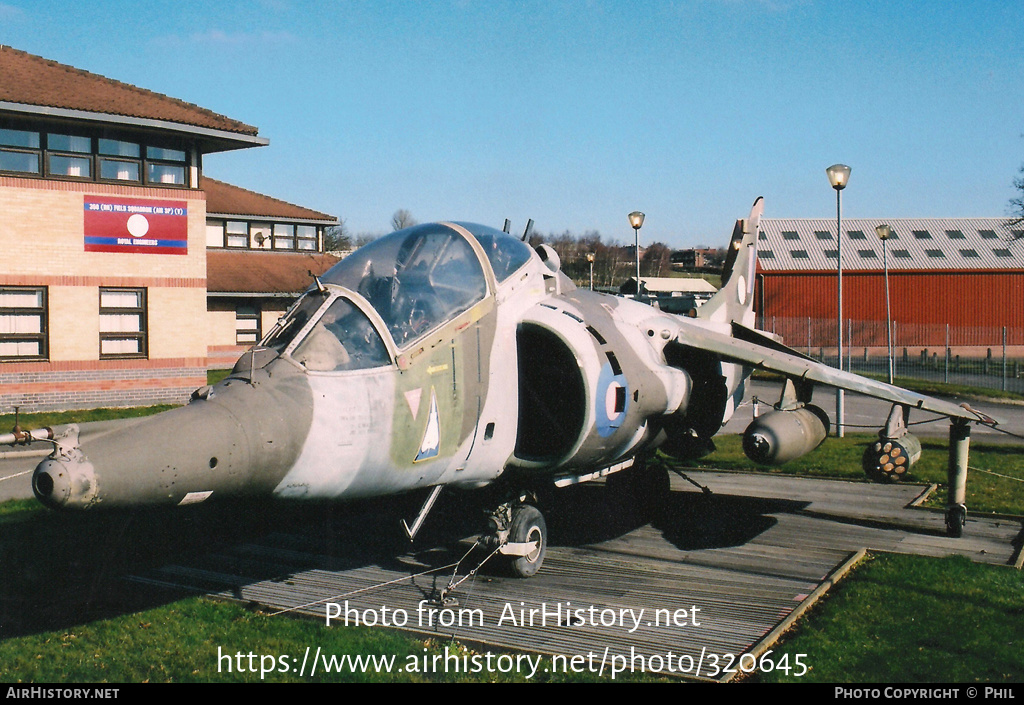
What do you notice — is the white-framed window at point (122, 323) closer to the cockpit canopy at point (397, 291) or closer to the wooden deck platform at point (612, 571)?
the wooden deck platform at point (612, 571)

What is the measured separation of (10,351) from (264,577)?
19.6 meters

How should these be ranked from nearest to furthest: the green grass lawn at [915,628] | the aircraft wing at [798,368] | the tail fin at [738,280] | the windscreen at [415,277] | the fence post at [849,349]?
1. the green grass lawn at [915,628]
2. the windscreen at [415,277]
3. the aircraft wing at [798,368]
4. the tail fin at [738,280]
5. the fence post at [849,349]

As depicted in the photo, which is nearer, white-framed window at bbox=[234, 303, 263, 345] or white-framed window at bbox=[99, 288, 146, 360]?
white-framed window at bbox=[99, 288, 146, 360]

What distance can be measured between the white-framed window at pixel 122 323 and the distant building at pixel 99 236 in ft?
0.11

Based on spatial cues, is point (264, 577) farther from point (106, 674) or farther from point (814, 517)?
point (814, 517)

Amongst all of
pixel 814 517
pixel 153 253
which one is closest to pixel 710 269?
pixel 153 253

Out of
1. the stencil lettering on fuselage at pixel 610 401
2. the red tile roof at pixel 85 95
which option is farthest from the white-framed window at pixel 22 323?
the stencil lettering on fuselage at pixel 610 401

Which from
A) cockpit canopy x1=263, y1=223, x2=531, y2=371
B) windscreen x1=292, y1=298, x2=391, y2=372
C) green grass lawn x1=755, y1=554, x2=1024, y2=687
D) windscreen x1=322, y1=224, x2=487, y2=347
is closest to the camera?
windscreen x1=292, y1=298, x2=391, y2=372

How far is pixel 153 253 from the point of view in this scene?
27.4 metres

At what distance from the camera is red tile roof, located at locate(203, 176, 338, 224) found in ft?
142

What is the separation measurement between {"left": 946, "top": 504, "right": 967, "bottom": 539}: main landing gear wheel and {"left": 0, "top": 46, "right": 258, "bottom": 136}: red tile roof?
2359cm

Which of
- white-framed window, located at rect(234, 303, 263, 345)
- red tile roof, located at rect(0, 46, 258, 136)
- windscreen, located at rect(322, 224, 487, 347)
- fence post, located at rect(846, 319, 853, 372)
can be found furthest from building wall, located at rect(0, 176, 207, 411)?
fence post, located at rect(846, 319, 853, 372)

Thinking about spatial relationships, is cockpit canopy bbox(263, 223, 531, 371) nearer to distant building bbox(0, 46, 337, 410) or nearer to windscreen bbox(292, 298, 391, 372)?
windscreen bbox(292, 298, 391, 372)

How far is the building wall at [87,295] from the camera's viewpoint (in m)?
25.2
